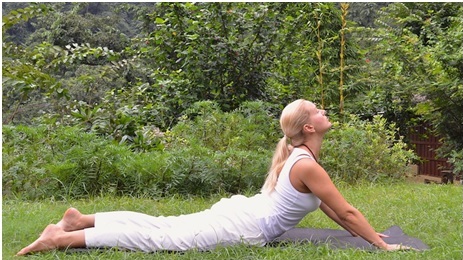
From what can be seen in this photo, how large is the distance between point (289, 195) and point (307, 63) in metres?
6.39

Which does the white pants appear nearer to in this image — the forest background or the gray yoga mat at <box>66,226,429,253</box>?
the gray yoga mat at <box>66,226,429,253</box>

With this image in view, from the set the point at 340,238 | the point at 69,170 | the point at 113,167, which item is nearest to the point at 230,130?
the point at 113,167

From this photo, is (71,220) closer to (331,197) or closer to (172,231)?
(172,231)

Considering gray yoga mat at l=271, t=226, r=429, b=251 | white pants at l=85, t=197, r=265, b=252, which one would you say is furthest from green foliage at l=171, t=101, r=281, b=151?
white pants at l=85, t=197, r=265, b=252

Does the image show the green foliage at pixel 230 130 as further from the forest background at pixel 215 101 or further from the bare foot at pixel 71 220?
the bare foot at pixel 71 220

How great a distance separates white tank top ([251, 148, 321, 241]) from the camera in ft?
11.8

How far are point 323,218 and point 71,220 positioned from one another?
2007mm

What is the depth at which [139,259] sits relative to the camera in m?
3.24

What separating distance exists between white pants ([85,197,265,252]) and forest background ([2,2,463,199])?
1.74 m

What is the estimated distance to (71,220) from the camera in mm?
3457

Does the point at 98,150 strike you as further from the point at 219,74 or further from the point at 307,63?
the point at 307,63

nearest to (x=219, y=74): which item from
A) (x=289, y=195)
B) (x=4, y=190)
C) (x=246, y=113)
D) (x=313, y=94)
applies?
(x=246, y=113)

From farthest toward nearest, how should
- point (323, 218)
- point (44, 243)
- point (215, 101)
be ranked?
point (215, 101), point (323, 218), point (44, 243)

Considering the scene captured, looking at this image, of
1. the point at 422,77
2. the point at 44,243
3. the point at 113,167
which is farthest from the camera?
the point at 422,77
